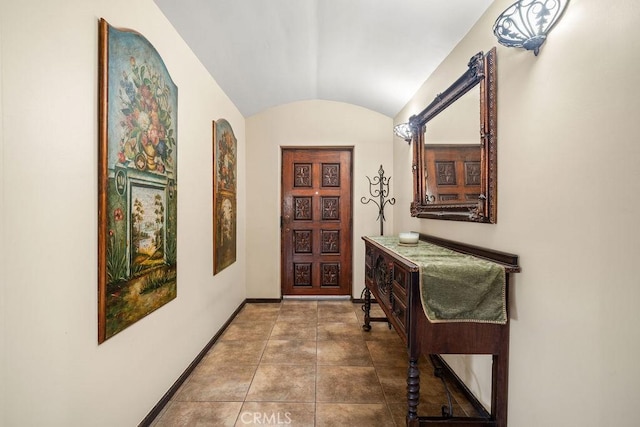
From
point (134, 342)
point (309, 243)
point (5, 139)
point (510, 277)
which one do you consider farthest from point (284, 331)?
point (5, 139)

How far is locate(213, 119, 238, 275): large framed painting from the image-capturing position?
8.92ft

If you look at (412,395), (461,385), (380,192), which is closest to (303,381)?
(412,395)

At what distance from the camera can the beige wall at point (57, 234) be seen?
0.91 meters

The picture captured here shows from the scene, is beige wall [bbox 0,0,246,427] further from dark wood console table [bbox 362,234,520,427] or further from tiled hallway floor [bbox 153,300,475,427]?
dark wood console table [bbox 362,234,520,427]

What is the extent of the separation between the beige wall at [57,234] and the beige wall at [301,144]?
2.13 metres

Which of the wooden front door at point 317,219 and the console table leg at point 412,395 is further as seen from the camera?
the wooden front door at point 317,219

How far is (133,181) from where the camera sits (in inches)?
58.6

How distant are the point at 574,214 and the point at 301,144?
314 centimetres

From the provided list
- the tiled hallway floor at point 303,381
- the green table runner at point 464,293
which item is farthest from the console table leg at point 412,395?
the green table runner at point 464,293

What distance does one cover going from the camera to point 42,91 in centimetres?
101

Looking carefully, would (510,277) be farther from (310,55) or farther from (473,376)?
(310,55)

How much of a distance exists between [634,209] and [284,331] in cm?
278

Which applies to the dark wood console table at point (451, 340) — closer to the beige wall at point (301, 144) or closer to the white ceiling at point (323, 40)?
Answer: the white ceiling at point (323, 40)

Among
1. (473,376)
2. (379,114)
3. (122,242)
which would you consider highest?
(379,114)
